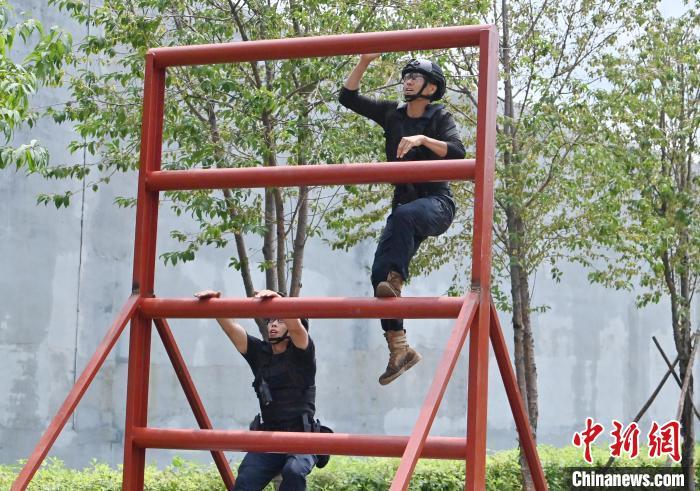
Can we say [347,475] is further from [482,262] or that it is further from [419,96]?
[482,262]

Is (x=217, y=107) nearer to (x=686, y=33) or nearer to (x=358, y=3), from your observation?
(x=358, y=3)

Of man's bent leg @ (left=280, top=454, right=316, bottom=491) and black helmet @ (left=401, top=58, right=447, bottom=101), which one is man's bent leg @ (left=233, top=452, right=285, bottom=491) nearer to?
man's bent leg @ (left=280, top=454, right=316, bottom=491)

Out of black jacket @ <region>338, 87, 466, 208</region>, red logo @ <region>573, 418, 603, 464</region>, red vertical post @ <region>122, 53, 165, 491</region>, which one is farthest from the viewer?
red logo @ <region>573, 418, 603, 464</region>

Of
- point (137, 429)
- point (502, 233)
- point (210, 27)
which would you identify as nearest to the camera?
point (137, 429)

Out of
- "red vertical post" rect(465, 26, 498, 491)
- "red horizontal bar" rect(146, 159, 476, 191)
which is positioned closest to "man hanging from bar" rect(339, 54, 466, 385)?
"red horizontal bar" rect(146, 159, 476, 191)

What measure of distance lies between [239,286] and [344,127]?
4.66 m

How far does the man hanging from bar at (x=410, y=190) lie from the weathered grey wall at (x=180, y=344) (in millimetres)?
8150

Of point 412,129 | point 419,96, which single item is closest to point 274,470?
point 412,129

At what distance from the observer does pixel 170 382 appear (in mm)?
13305

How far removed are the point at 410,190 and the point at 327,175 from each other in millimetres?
706

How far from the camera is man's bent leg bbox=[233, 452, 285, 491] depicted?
4.87 metres

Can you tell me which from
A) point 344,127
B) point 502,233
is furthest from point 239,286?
point 344,127

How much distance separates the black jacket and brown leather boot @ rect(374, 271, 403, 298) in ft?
1.36

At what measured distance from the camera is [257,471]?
4.87m
